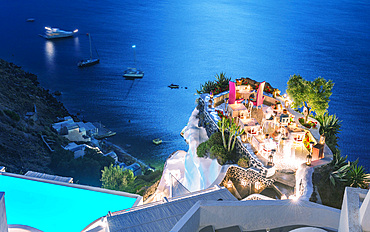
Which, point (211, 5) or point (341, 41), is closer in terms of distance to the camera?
point (341, 41)

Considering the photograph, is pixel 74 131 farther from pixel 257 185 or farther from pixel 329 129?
pixel 257 185

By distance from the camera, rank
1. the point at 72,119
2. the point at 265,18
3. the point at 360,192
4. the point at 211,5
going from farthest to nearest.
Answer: the point at 211,5, the point at 265,18, the point at 72,119, the point at 360,192

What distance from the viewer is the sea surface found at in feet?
146

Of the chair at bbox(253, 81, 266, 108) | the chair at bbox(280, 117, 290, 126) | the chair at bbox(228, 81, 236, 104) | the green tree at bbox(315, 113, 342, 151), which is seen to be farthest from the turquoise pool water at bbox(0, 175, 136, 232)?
the green tree at bbox(315, 113, 342, 151)

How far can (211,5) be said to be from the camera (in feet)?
318

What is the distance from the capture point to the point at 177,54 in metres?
64.8

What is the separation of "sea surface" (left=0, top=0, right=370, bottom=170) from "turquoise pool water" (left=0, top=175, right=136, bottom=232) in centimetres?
2219

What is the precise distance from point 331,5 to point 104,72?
56912 millimetres

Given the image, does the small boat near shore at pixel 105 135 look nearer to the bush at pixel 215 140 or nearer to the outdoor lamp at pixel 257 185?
the bush at pixel 215 140

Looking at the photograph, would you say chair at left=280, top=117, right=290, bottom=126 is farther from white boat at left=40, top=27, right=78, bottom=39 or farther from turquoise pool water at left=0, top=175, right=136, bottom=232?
white boat at left=40, top=27, right=78, bottom=39

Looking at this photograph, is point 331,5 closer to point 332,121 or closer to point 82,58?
point 82,58

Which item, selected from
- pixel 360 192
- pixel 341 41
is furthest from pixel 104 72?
pixel 360 192

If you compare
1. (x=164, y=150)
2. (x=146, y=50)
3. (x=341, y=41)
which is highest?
(x=341, y=41)

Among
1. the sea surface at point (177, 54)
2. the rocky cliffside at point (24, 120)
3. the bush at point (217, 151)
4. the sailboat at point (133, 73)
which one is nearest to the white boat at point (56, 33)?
the sea surface at point (177, 54)
